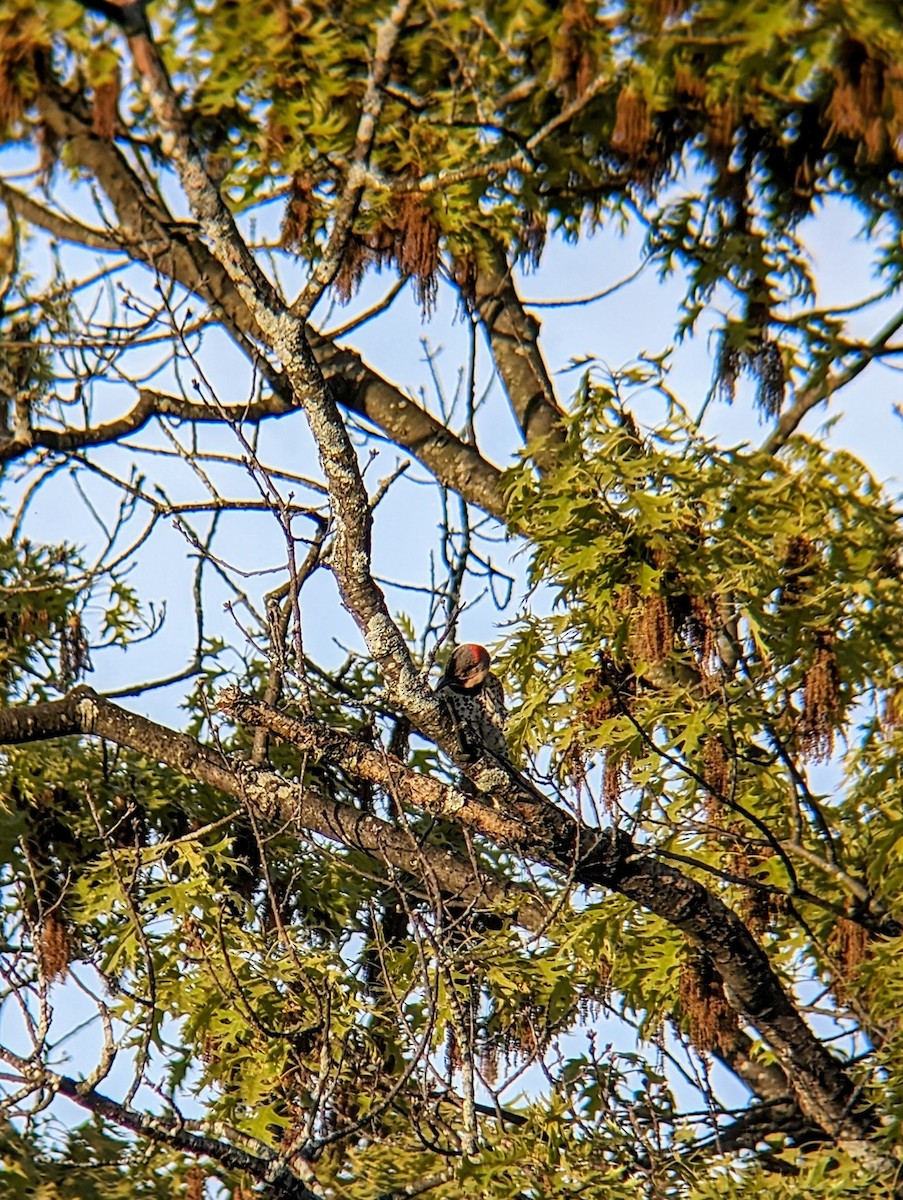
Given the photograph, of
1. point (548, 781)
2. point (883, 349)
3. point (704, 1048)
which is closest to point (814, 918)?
point (704, 1048)

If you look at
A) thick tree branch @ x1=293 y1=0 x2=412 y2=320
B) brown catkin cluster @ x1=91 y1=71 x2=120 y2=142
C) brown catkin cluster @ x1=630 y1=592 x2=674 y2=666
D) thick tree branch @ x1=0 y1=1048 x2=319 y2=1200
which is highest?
brown catkin cluster @ x1=91 y1=71 x2=120 y2=142

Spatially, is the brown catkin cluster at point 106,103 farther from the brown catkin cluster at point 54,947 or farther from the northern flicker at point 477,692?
the northern flicker at point 477,692

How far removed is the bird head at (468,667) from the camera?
28.8ft

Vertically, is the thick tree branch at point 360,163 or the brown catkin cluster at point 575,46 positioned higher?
the thick tree branch at point 360,163

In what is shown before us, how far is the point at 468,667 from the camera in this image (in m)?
8.90

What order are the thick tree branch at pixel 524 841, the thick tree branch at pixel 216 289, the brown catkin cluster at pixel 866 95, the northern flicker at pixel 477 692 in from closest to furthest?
the brown catkin cluster at pixel 866 95 → the thick tree branch at pixel 524 841 → the thick tree branch at pixel 216 289 → the northern flicker at pixel 477 692

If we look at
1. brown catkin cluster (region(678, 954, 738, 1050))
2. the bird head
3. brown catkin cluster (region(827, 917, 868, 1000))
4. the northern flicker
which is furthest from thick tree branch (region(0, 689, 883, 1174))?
the bird head

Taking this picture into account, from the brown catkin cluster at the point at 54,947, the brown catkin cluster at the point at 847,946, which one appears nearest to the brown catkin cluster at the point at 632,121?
the brown catkin cluster at the point at 847,946

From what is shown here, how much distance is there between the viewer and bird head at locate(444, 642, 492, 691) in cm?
878

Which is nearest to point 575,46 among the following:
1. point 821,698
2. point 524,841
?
point 821,698

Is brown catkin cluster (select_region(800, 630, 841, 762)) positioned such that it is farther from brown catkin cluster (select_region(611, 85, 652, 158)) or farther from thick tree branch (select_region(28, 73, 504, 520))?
brown catkin cluster (select_region(611, 85, 652, 158))

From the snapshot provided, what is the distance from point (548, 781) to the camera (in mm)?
5648

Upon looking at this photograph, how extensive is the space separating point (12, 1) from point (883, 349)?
365 centimetres

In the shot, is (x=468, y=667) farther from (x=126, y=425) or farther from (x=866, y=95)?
(x=866, y=95)
